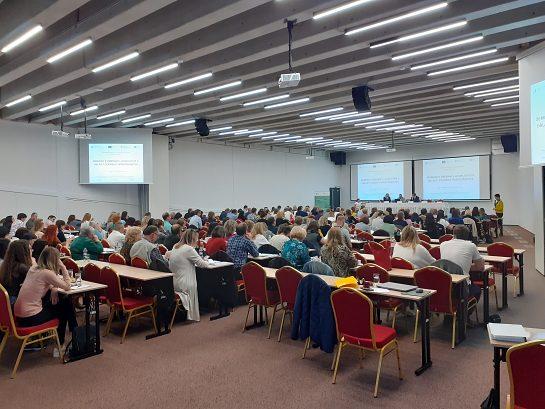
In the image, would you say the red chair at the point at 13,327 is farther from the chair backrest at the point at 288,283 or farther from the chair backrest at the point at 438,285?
the chair backrest at the point at 438,285

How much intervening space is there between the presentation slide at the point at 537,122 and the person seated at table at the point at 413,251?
228 centimetres

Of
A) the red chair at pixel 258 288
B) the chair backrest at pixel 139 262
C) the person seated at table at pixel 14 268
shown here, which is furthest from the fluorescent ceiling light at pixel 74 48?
the red chair at pixel 258 288

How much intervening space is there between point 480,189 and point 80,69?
1841cm

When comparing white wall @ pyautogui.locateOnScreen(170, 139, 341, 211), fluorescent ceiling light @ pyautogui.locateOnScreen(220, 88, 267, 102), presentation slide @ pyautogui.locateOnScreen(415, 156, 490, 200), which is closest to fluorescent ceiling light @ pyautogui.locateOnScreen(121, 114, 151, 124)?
fluorescent ceiling light @ pyautogui.locateOnScreen(220, 88, 267, 102)

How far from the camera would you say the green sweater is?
7.10 meters

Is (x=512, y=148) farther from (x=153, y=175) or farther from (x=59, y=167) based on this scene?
(x=59, y=167)

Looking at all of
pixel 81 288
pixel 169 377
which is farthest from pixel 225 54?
pixel 169 377

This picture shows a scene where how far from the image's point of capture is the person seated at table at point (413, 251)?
590 centimetres

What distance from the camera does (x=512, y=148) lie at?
732 inches

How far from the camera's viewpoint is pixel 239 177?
64.8ft

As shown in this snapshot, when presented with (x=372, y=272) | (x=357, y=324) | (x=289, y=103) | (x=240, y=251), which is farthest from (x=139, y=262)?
(x=289, y=103)

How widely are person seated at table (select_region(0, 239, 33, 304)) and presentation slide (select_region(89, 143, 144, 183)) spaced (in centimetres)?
935

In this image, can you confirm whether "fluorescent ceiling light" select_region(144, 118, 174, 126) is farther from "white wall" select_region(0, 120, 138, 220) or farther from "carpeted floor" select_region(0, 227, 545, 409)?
"carpeted floor" select_region(0, 227, 545, 409)

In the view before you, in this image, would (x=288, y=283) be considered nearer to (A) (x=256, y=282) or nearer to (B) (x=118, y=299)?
(A) (x=256, y=282)
